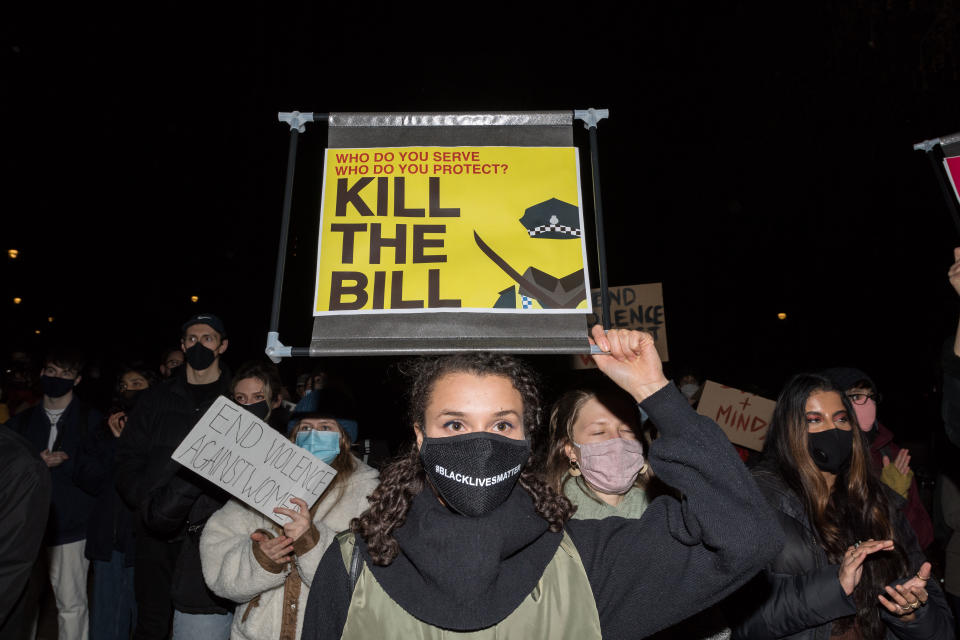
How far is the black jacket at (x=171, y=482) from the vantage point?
4.03m

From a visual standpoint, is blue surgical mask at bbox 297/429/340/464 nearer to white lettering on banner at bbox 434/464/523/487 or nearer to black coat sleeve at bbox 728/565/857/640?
white lettering on banner at bbox 434/464/523/487

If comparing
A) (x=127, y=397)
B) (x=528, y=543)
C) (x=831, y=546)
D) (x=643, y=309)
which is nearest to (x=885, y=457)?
(x=831, y=546)

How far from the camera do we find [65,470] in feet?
19.4

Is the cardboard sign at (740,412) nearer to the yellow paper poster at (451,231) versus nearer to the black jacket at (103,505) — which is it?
the yellow paper poster at (451,231)

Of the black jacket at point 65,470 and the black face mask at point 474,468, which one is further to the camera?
the black jacket at point 65,470

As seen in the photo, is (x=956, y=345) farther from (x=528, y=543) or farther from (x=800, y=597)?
(x=528, y=543)

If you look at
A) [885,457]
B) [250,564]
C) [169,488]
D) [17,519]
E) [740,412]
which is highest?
[740,412]

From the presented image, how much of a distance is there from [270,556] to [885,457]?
467 cm

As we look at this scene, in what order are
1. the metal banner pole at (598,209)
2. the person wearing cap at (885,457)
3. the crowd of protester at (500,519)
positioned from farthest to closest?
the person wearing cap at (885,457) → the metal banner pole at (598,209) → the crowd of protester at (500,519)

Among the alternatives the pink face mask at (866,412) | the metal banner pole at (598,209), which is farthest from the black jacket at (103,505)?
the pink face mask at (866,412)

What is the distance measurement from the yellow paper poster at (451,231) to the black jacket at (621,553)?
0.68 m

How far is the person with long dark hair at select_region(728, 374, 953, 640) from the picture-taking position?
284cm

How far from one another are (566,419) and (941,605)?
1897 mm

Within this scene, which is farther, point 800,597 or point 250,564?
point 250,564
